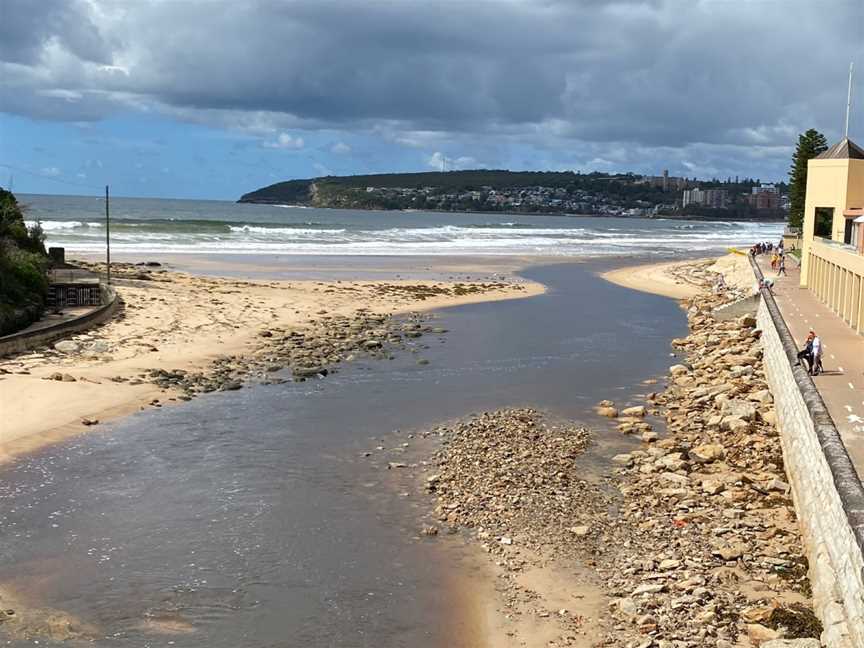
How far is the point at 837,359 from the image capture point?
18453 millimetres

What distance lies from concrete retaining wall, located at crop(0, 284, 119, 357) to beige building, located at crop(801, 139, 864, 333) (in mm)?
21790

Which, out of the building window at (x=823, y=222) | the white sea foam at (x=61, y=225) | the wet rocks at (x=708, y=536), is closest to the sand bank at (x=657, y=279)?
the building window at (x=823, y=222)

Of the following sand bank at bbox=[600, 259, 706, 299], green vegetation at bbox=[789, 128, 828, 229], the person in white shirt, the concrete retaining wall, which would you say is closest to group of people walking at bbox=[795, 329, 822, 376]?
the person in white shirt

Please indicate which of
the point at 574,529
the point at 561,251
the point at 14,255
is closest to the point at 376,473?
the point at 574,529

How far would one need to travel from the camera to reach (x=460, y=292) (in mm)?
40688

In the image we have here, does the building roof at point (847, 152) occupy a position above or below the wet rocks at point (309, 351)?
above

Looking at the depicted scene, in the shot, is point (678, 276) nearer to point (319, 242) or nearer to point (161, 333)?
point (319, 242)

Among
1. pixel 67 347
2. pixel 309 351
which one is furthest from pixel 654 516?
pixel 67 347

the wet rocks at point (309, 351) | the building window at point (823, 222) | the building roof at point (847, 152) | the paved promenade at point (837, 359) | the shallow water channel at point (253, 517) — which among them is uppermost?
the building roof at point (847, 152)

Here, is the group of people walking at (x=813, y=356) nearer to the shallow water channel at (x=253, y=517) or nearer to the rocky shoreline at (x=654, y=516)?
the rocky shoreline at (x=654, y=516)

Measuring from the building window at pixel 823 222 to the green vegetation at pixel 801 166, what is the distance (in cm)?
2073

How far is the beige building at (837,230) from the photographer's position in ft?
77.8

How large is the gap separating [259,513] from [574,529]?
15.6ft

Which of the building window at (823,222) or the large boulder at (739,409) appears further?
the building window at (823,222)
